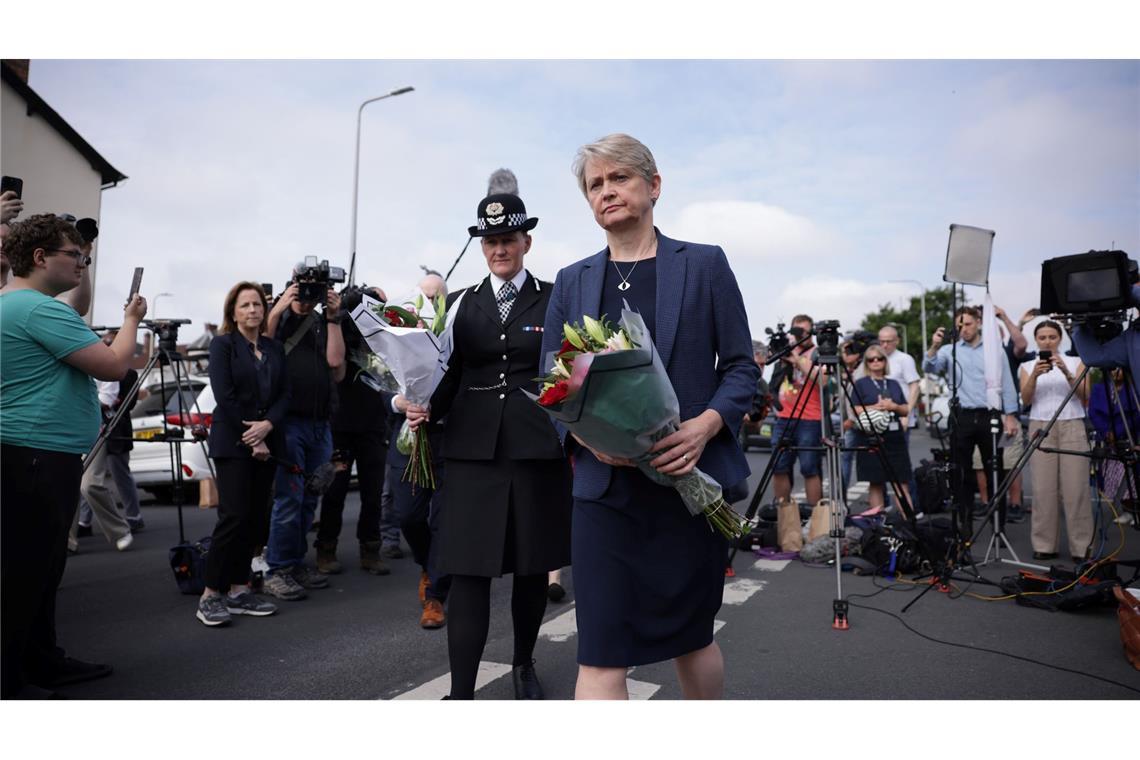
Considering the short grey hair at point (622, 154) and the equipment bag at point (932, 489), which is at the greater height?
the short grey hair at point (622, 154)

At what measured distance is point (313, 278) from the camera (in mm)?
6055

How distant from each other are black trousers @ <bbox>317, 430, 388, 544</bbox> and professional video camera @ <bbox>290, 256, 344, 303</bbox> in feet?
3.94

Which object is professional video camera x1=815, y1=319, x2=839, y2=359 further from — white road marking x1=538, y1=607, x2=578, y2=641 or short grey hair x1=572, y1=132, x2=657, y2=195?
short grey hair x1=572, y1=132, x2=657, y2=195

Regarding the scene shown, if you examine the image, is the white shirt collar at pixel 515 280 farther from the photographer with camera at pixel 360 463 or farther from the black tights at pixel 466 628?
the photographer with camera at pixel 360 463

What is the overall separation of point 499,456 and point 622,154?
145cm

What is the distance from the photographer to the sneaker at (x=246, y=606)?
17.2ft

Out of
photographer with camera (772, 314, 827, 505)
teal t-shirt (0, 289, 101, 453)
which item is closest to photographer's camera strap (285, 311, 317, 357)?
teal t-shirt (0, 289, 101, 453)

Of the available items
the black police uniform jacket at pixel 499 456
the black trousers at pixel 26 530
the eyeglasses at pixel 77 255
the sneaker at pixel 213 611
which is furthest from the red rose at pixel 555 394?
the sneaker at pixel 213 611

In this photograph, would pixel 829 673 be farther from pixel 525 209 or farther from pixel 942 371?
pixel 942 371

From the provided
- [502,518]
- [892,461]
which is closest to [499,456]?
[502,518]

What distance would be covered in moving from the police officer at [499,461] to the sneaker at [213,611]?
225 cm

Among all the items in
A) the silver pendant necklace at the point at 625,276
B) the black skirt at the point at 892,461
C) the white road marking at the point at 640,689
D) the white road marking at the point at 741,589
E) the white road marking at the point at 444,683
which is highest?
the silver pendant necklace at the point at 625,276

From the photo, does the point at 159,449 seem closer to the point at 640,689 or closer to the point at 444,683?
the point at 444,683

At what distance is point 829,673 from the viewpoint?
4000 mm
